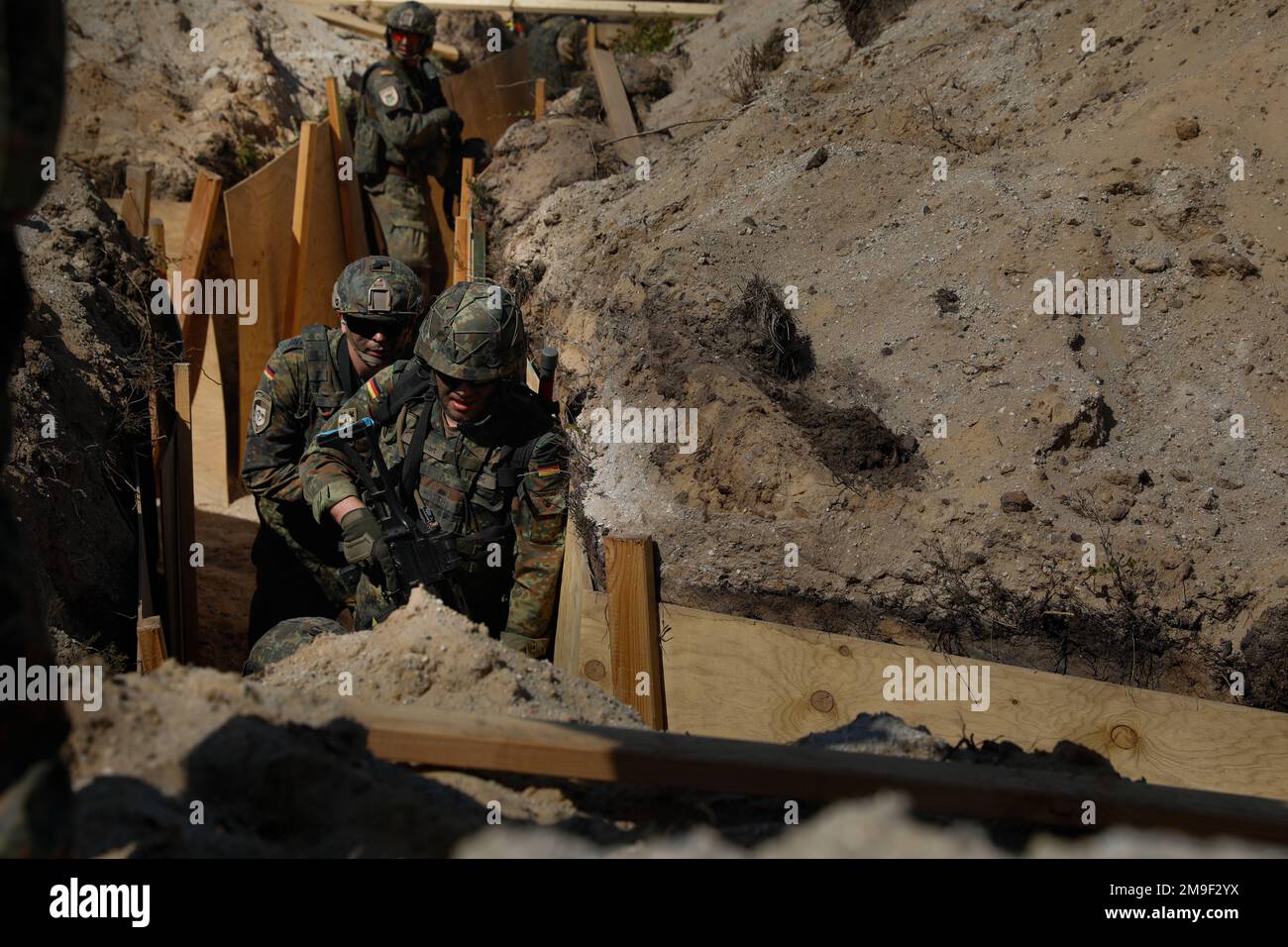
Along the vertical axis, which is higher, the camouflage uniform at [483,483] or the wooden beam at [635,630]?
the camouflage uniform at [483,483]

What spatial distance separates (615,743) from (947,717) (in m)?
1.67

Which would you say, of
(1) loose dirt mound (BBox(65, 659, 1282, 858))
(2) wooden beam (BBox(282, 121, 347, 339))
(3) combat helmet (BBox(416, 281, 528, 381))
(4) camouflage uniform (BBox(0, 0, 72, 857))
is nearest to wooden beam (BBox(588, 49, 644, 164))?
(2) wooden beam (BBox(282, 121, 347, 339))

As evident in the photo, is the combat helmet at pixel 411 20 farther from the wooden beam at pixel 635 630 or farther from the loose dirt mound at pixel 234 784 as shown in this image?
the loose dirt mound at pixel 234 784

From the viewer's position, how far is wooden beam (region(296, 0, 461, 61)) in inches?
478

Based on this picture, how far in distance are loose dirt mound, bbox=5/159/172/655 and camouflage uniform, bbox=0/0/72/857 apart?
127 inches

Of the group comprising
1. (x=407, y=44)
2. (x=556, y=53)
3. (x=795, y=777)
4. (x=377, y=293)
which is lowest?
(x=795, y=777)

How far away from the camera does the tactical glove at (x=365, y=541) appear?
461cm

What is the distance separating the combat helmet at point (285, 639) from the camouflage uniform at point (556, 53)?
7781 mm

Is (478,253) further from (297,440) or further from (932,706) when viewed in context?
(932,706)

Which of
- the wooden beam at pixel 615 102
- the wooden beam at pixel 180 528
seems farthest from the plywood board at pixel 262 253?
the wooden beam at pixel 615 102

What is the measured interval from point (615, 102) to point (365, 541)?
6338 millimetres

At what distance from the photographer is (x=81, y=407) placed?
18.7 ft

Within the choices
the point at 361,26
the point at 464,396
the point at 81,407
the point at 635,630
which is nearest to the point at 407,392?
the point at 464,396

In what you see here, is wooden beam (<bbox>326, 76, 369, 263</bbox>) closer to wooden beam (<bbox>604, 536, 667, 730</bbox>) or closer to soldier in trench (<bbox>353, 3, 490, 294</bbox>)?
soldier in trench (<bbox>353, 3, 490, 294</bbox>)
